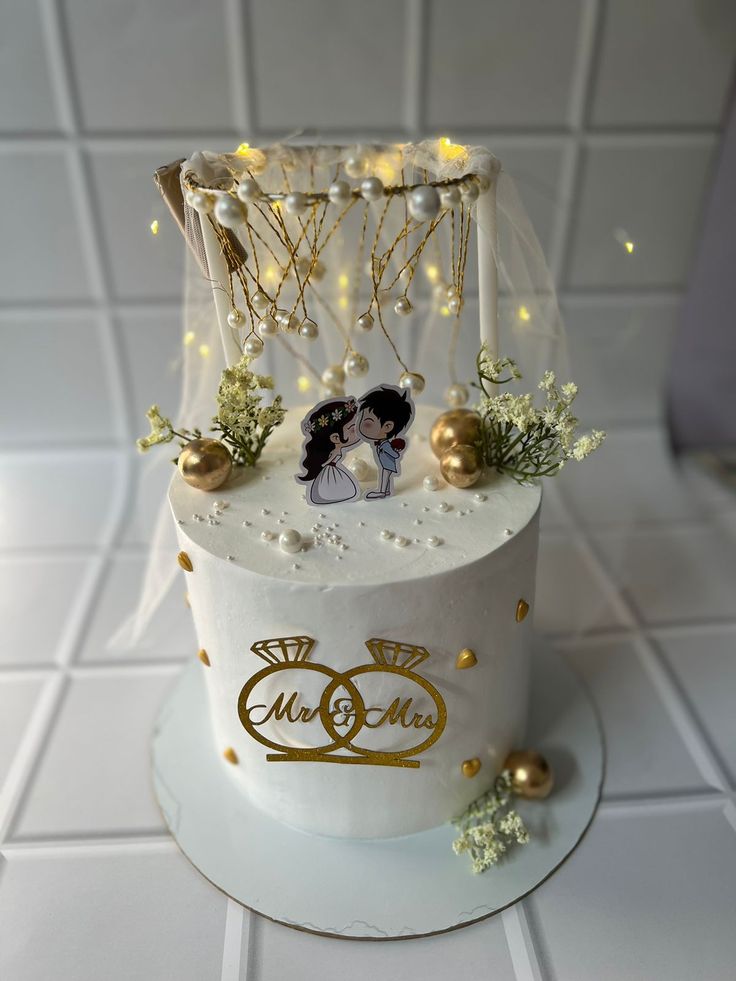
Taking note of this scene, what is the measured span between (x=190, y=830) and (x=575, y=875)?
0.53m

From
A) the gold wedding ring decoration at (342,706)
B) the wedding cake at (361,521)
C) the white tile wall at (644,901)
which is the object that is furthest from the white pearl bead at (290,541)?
the white tile wall at (644,901)

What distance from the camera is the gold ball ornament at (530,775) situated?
1.12 meters

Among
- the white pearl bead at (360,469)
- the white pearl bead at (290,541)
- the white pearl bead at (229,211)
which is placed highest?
the white pearl bead at (229,211)

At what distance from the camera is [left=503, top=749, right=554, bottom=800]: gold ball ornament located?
3.66 ft

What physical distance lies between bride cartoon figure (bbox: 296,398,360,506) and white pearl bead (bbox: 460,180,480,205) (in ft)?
0.88

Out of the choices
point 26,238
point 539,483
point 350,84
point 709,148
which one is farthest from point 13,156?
point 709,148

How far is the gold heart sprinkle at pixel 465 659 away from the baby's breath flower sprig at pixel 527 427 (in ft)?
0.79

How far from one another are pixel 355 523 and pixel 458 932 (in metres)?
0.53

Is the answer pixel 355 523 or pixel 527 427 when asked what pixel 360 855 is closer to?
pixel 355 523

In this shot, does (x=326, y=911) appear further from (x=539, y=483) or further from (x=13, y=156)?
(x=13, y=156)

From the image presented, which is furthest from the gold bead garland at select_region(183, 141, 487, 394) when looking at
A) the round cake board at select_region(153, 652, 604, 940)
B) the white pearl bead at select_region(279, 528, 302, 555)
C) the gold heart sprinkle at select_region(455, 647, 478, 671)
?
the round cake board at select_region(153, 652, 604, 940)

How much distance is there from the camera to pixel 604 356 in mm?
1960

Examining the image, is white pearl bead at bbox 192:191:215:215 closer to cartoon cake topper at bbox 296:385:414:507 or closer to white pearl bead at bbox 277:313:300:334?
white pearl bead at bbox 277:313:300:334

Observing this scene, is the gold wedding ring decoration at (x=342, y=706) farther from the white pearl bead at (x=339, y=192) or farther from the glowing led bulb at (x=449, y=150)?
the glowing led bulb at (x=449, y=150)
